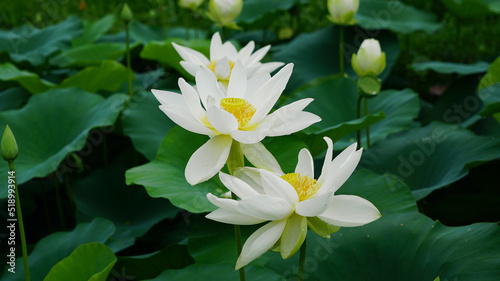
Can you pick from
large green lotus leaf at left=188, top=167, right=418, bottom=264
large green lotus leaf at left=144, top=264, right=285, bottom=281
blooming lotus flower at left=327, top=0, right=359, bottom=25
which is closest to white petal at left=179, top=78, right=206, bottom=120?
large green lotus leaf at left=144, top=264, right=285, bottom=281

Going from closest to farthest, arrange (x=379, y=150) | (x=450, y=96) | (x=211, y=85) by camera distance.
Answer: (x=211, y=85), (x=379, y=150), (x=450, y=96)

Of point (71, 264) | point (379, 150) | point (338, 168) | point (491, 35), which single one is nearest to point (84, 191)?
point (71, 264)

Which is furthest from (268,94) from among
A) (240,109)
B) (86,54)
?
(86,54)

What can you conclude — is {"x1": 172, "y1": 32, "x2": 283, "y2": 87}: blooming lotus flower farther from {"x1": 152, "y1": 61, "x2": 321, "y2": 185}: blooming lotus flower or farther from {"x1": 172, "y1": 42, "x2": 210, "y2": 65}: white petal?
{"x1": 152, "y1": 61, "x2": 321, "y2": 185}: blooming lotus flower

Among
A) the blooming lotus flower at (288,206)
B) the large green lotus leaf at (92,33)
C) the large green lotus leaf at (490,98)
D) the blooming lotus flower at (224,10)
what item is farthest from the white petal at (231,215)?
the large green lotus leaf at (92,33)

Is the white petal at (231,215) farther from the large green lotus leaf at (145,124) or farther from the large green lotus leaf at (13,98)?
the large green lotus leaf at (13,98)

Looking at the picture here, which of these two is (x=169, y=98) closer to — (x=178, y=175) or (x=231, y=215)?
(x=231, y=215)

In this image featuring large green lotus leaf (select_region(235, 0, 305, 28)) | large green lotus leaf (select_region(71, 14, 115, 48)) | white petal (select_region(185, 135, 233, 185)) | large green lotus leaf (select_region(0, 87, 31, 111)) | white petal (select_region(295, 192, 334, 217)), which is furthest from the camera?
large green lotus leaf (select_region(71, 14, 115, 48))

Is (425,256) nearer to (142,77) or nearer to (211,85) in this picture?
(211,85)
